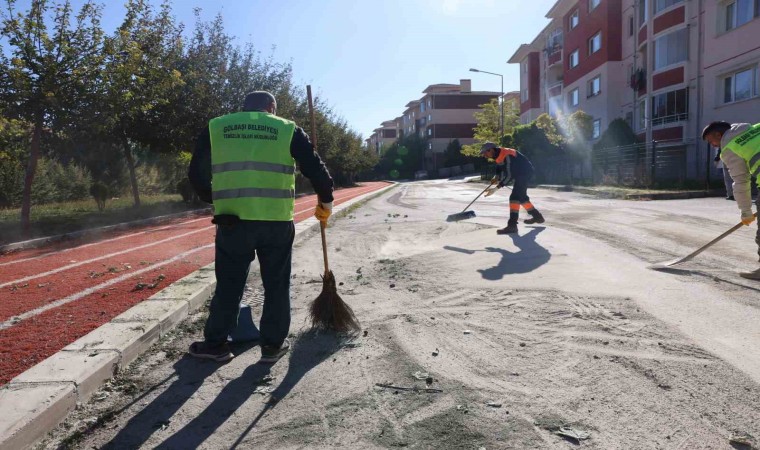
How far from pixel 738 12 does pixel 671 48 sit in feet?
13.3

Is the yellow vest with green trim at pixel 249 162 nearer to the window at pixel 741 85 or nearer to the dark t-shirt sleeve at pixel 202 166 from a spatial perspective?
the dark t-shirt sleeve at pixel 202 166

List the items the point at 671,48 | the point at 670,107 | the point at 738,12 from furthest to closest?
the point at 670,107 → the point at 671,48 → the point at 738,12

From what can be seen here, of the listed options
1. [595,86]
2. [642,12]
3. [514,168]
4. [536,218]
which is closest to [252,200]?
[514,168]

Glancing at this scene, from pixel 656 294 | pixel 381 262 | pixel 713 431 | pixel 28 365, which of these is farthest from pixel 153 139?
pixel 713 431

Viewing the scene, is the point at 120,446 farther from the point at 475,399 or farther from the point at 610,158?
the point at 610,158

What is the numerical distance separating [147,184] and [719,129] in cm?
3370

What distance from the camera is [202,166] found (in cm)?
364

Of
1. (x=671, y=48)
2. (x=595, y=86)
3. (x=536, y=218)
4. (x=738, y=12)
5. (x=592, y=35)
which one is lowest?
(x=536, y=218)

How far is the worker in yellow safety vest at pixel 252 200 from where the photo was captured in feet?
11.4

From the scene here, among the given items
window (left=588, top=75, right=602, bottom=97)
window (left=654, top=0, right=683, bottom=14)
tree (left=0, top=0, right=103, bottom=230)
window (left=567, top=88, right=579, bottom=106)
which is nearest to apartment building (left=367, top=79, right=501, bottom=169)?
window (left=567, top=88, right=579, bottom=106)

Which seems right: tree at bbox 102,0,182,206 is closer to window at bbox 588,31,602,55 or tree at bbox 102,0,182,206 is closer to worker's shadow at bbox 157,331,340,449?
worker's shadow at bbox 157,331,340,449

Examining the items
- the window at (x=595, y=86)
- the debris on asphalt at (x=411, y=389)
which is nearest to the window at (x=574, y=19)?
the window at (x=595, y=86)

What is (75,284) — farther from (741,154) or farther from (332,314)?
(741,154)

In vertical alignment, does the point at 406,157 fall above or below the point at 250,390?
above
